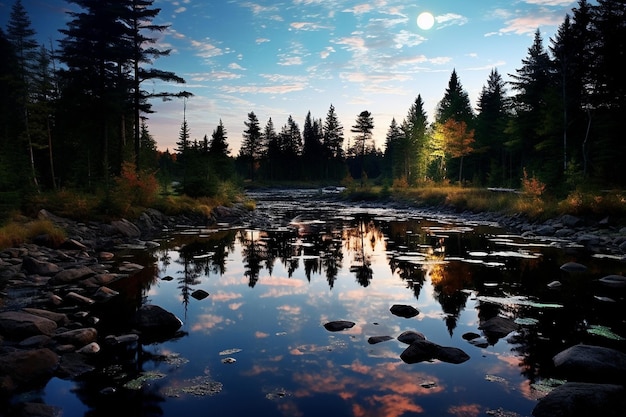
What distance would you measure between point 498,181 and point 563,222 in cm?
3262

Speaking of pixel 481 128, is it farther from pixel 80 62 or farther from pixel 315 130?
pixel 315 130

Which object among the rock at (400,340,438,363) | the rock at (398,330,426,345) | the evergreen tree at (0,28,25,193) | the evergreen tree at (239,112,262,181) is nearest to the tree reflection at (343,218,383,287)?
the rock at (398,330,426,345)

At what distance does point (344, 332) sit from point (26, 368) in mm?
5230

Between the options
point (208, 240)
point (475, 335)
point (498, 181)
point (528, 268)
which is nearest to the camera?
point (475, 335)

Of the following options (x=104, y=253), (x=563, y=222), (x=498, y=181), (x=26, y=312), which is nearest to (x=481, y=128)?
(x=498, y=181)

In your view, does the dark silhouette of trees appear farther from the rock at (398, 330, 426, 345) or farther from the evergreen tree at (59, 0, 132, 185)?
the rock at (398, 330, 426, 345)

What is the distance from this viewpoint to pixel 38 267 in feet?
40.5

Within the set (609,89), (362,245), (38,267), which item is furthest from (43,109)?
(609,89)

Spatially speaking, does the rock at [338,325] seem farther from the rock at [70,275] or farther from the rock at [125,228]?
the rock at [125,228]

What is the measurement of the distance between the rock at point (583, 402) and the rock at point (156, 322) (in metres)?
6.33

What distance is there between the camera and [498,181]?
173ft

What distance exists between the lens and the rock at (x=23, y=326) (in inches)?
289

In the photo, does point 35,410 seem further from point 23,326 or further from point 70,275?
point 70,275

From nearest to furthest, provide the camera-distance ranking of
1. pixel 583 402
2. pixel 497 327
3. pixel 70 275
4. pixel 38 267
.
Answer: pixel 583 402, pixel 497 327, pixel 70 275, pixel 38 267
